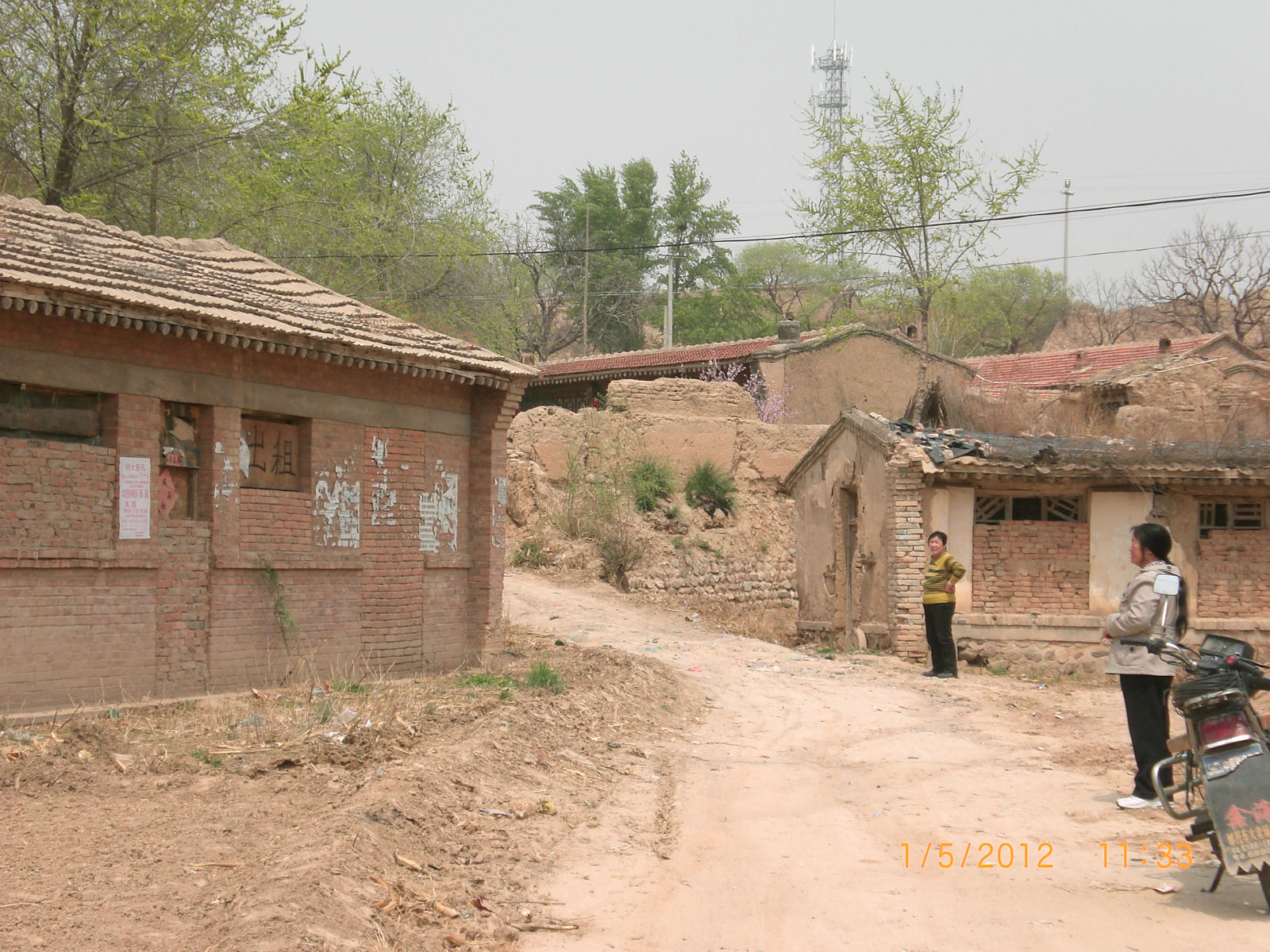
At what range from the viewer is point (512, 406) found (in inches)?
546

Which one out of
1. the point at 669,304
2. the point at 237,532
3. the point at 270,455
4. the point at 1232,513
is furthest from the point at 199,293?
the point at 669,304

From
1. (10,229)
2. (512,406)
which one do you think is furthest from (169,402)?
(512,406)

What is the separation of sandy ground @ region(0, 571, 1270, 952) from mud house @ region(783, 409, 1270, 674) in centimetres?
424

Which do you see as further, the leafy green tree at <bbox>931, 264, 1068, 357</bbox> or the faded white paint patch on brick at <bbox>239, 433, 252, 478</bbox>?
the leafy green tree at <bbox>931, 264, 1068, 357</bbox>

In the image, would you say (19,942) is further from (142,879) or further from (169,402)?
(169,402)

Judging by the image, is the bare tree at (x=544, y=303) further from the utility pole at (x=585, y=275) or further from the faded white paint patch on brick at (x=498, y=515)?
the faded white paint patch on brick at (x=498, y=515)

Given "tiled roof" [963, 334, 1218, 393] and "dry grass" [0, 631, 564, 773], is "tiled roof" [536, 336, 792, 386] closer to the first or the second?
"tiled roof" [963, 334, 1218, 393]

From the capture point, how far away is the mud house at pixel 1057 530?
15641mm

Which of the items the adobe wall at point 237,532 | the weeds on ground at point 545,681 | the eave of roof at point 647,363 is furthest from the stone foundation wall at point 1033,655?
the eave of roof at point 647,363

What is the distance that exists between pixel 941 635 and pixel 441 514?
639 centimetres

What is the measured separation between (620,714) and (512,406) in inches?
181

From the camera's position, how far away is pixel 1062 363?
32.1 metres

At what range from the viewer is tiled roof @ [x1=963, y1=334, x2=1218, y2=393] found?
2862 centimetres
